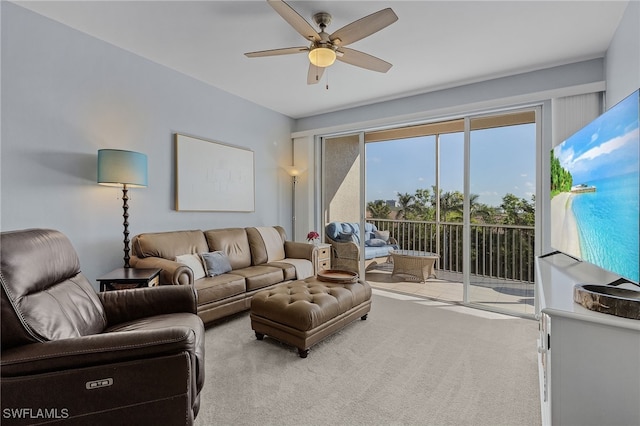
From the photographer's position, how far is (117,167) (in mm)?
2521

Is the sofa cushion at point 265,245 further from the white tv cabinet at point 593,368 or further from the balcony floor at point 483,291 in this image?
the white tv cabinet at point 593,368

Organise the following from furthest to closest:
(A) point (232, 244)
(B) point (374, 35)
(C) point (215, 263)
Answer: (A) point (232, 244), (C) point (215, 263), (B) point (374, 35)

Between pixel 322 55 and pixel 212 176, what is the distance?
2230mm

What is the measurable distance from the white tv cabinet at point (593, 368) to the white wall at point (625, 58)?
6.13ft

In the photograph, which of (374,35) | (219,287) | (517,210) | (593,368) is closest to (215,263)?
(219,287)

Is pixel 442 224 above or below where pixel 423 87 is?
below

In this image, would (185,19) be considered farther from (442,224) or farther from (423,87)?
(442,224)

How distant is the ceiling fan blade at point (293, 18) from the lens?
182 cm

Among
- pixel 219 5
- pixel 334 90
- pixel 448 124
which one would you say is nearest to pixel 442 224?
pixel 448 124

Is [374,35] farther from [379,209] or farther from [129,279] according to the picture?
[379,209]

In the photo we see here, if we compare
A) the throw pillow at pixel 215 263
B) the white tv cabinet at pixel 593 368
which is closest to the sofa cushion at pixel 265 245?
the throw pillow at pixel 215 263

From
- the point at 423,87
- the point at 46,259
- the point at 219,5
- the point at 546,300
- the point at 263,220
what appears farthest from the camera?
the point at 263,220

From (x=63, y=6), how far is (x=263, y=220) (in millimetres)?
3118

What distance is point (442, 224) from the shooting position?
505cm
